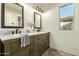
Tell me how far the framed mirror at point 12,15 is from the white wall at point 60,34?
126 centimetres

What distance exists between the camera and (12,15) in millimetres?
2074

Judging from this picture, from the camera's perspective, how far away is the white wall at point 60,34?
275 cm

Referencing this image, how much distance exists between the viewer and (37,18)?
329 centimetres

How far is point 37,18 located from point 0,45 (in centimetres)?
209

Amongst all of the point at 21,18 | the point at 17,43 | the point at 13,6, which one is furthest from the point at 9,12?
the point at 17,43

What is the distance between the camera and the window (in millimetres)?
2848

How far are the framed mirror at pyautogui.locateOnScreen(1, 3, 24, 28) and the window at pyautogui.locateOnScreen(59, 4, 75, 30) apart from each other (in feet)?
4.74

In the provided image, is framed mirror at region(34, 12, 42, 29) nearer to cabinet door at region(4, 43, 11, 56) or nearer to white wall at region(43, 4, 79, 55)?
white wall at region(43, 4, 79, 55)

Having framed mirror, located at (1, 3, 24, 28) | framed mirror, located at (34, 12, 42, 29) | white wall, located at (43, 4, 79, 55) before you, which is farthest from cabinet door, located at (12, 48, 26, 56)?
white wall, located at (43, 4, 79, 55)

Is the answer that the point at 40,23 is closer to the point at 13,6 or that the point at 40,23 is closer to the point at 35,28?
the point at 35,28

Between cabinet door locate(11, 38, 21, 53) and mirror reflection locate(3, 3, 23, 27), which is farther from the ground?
mirror reflection locate(3, 3, 23, 27)

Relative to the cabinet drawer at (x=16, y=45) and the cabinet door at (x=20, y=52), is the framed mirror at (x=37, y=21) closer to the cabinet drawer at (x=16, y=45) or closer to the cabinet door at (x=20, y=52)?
the cabinet door at (x=20, y=52)

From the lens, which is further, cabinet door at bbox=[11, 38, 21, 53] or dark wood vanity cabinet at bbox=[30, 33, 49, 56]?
dark wood vanity cabinet at bbox=[30, 33, 49, 56]

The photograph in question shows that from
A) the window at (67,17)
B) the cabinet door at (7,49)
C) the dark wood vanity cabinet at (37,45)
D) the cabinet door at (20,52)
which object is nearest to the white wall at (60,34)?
the window at (67,17)
